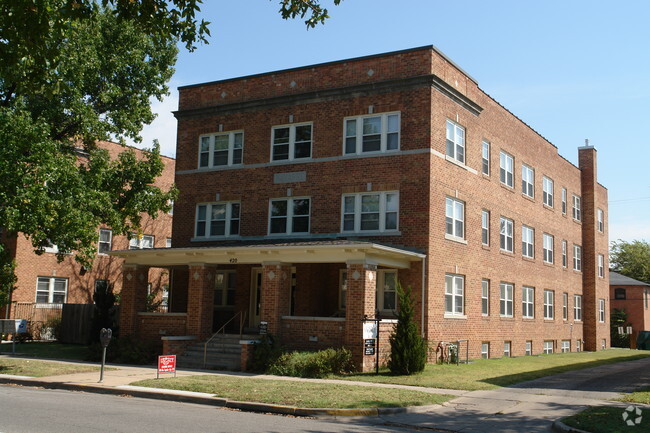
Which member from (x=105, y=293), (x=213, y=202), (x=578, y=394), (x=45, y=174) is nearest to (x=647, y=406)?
(x=578, y=394)

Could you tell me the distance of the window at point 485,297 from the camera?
2823cm

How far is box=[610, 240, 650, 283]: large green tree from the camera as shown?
79.4 m

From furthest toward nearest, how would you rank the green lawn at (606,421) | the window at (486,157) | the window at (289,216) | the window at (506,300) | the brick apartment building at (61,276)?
the brick apartment building at (61,276) → the window at (506,300) → the window at (486,157) → the window at (289,216) → the green lawn at (606,421)

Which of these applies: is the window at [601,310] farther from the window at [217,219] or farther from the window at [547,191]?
the window at [217,219]

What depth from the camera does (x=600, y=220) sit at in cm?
4306

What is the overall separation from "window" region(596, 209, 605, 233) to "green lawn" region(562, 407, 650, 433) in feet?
102

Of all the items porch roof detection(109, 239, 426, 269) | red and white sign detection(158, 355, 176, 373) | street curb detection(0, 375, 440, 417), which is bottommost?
street curb detection(0, 375, 440, 417)

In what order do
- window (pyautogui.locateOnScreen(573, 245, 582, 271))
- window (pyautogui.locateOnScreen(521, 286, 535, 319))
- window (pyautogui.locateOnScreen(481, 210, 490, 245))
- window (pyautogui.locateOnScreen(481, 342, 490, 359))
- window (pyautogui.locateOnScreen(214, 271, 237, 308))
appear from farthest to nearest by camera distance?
window (pyautogui.locateOnScreen(573, 245, 582, 271)), window (pyautogui.locateOnScreen(521, 286, 535, 319)), window (pyautogui.locateOnScreen(214, 271, 237, 308)), window (pyautogui.locateOnScreen(481, 210, 490, 245)), window (pyautogui.locateOnScreen(481, 342, 490, 359))

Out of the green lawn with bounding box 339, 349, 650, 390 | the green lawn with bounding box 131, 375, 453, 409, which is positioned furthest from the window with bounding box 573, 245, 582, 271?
the green lawn with bounding box 131, 375, 453, 409

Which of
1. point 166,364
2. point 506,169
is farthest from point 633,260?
point 166,364

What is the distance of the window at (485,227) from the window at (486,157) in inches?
69.5

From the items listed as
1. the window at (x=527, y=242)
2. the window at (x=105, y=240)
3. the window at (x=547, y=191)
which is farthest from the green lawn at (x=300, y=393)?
the window at (x=105, y=240)

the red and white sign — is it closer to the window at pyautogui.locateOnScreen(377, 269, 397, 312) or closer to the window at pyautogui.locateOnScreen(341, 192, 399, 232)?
the window at pyautogui.locateOnScreen(377, 269, 397, 312)

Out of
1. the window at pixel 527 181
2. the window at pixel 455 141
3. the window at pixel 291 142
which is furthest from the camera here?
the window at pixel 527 181
